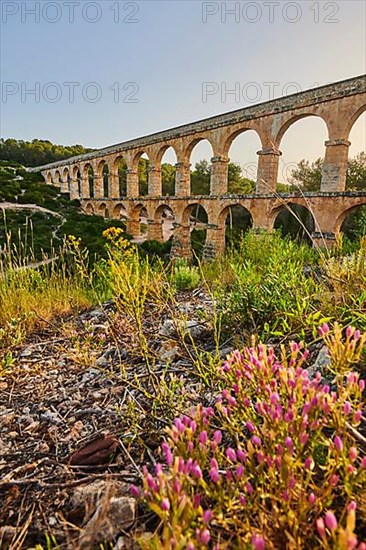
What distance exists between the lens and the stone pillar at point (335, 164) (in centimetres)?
1130

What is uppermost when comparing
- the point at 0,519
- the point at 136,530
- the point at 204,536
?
the point at 204,536

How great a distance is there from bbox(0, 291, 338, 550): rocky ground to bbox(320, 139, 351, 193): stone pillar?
10608mm

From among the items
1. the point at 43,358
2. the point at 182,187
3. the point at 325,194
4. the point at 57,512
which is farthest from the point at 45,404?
the point at 182,187

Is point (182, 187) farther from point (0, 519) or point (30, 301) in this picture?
point (0, 519)

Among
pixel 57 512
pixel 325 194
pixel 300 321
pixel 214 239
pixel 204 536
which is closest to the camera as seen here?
pixel 204 536

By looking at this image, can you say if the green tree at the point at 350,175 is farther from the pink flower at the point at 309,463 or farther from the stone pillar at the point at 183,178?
the pink flower at the point at 309,463

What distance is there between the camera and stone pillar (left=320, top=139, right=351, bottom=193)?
37.1 ft

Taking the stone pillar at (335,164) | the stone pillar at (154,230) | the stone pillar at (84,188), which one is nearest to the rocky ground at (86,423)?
the stone pillar at (335,164)

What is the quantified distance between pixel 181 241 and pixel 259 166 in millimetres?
6277

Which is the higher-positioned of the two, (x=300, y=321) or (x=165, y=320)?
(x=300, y=321)

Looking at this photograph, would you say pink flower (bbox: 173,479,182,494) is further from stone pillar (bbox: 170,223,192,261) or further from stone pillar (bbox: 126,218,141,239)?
stone pillar (bbox: 126,218,141,239)

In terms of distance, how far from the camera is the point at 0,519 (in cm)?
112

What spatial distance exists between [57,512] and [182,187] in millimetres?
17877

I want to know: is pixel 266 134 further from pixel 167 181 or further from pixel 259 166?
pixel 167 181
